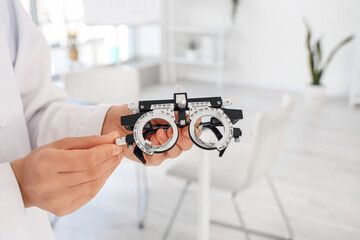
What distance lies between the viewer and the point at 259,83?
5758mm

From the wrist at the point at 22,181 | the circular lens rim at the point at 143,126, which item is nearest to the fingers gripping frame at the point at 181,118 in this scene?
the circular lens rim at the point at 143,126

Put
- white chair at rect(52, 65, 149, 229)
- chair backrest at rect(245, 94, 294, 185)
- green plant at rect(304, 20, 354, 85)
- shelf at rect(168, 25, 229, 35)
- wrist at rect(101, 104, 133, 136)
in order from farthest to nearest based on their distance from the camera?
1. shelf at rect(168, 25, 229, 35)
2. green plant at rect(304, 20, 354, 85)
3. white chair at rect(52, 65, 149, 229)
4. chair backrest at rect(245, 94, 294, 185)
5. wrist at rect(101, 104, 133, 136)

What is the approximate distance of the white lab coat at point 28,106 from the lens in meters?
0.80

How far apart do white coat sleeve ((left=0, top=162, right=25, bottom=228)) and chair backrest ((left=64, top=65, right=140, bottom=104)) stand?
2.15 metres

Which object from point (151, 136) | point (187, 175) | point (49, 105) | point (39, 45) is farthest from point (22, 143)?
point (187, 175)

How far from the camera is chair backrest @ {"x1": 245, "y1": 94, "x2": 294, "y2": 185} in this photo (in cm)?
174

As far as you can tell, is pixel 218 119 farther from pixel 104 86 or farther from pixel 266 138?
pixel 104 86

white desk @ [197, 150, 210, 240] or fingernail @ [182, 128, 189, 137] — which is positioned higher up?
fingernail @ [182, 128, 189, 137]

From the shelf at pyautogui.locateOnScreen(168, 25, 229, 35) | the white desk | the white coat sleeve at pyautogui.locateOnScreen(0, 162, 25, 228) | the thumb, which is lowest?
the white desk

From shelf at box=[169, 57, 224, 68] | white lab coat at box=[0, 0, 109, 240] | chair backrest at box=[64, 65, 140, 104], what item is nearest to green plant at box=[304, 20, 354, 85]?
shelf at box=[169, 57, 224, 68]

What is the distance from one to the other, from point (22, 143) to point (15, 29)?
0.25 m

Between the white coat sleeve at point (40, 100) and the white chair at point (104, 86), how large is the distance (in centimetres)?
180

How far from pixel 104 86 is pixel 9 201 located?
2267 millimetres

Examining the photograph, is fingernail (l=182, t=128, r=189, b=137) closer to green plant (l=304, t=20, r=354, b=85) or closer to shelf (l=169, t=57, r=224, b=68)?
green plant (l=304, t=20, r=354, b=85)
